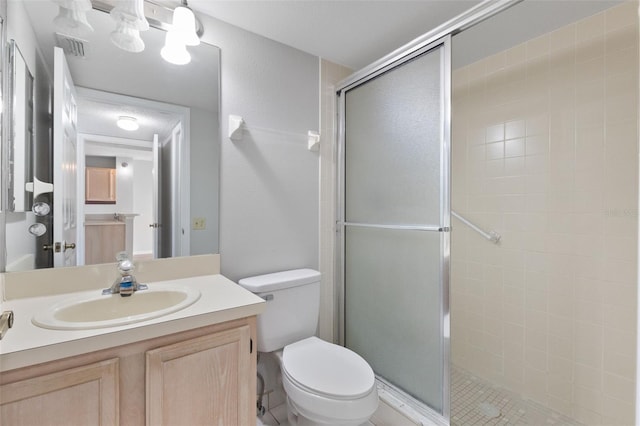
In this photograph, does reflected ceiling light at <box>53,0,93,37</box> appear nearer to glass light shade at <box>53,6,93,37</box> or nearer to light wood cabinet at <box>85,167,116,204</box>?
glass light shade at <box>53,6,93,37</box>

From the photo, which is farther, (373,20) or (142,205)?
(373,20)

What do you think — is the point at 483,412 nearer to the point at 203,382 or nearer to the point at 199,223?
the point at 203,382

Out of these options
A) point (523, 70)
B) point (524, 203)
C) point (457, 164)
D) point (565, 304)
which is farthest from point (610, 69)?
point (565, 304)

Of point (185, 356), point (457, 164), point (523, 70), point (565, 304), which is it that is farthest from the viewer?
point (457, 164)

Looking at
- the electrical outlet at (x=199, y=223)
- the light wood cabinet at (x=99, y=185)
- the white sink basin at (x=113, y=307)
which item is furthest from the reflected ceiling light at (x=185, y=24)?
the white sink basin at (x=113, y=307)

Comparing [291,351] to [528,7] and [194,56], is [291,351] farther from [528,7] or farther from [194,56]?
[528,7]

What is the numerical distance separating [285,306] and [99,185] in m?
1.04

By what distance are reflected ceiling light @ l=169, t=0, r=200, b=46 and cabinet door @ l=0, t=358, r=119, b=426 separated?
1336 millimetres

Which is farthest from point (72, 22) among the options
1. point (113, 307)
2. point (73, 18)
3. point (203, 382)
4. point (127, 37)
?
point (203, 382)

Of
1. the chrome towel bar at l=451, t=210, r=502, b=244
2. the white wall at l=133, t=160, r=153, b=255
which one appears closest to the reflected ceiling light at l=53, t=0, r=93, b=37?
the white wall at l=133, t=160, r=153, b=255

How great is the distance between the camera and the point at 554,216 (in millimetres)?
1732

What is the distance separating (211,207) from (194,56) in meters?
0.78

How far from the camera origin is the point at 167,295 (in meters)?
1.25

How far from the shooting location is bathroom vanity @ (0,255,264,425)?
2.49 feet
